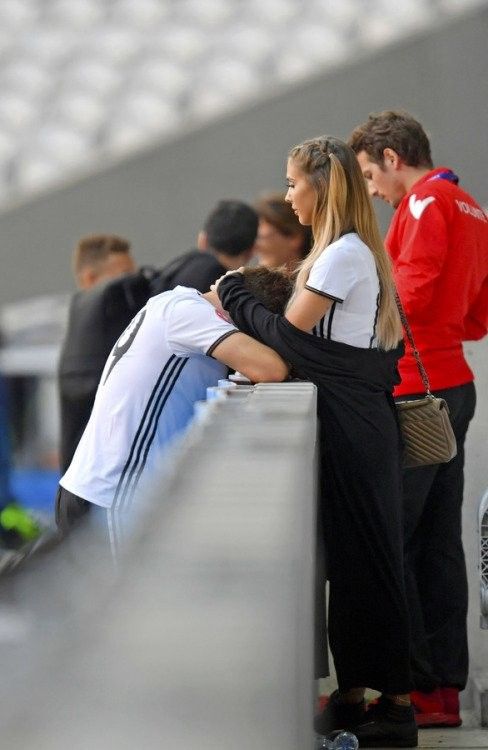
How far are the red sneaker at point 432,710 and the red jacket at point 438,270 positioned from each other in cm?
82

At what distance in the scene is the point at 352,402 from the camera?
2588 millimetres

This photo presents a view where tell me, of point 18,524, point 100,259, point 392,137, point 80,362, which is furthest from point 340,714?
point 18,524

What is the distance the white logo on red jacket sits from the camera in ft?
10.4

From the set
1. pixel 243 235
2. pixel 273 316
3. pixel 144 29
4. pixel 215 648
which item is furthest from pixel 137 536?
pixel 144 29

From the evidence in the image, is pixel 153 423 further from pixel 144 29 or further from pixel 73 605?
pixel 144 29

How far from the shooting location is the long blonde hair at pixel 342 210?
2.64m

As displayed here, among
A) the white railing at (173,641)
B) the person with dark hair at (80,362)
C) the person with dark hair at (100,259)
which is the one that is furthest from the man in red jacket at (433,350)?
the person with dark hair at (100,259)

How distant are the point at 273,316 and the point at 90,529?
60 cm

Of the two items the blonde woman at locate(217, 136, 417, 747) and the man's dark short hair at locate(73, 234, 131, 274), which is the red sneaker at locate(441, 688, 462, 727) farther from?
the man's dark short hair at locate(73, 234, 131, 274)

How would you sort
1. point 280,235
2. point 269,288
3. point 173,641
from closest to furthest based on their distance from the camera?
1. point 173,641
2. point 269,288
3. point 280,235

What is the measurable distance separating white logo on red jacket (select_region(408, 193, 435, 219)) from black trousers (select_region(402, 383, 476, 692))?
1.56 feet

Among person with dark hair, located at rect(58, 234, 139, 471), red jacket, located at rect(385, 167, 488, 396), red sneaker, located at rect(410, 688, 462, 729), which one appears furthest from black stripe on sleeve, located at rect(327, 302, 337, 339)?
person with dark hair, located at rect(58, 234, 139, 471)

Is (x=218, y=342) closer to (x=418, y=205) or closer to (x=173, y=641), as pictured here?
(x=418, y=205)

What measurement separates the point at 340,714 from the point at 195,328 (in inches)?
36.6
